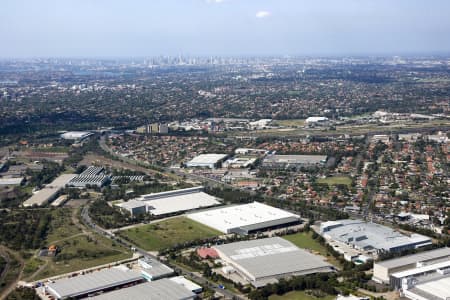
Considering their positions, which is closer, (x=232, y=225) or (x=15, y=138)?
(x=232, y=225)

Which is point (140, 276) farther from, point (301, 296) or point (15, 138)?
point (15, 138)

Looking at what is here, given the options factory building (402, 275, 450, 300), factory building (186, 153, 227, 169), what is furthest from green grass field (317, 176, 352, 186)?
factory building (402, 275, 450, 300)

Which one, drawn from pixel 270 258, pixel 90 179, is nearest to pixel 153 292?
pixel 270 258

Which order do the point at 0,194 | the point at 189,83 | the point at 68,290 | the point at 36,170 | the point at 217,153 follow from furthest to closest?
the point at 189,83
the point at 217,153
the point at 36,170
the point at 0,194
the point at 68,290

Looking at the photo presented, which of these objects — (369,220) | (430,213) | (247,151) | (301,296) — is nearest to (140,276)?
(301,296)

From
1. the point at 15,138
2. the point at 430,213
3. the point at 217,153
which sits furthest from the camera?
the point at 15,138

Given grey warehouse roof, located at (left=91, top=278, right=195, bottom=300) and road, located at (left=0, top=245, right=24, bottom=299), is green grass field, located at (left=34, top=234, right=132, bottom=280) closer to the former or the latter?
road, located at (left=0, top=245, right=24, bottom=299)
